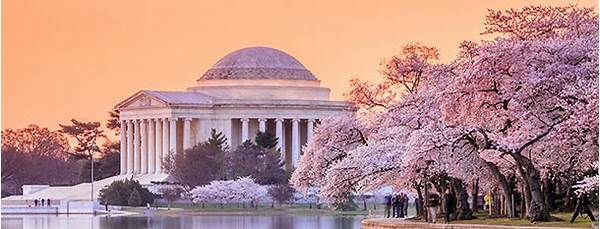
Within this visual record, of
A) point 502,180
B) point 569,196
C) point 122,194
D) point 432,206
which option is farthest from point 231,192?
point 502,180

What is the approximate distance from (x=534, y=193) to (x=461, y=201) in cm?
994

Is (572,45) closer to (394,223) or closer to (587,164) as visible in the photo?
(587,164)

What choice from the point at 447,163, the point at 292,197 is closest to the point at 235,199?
the point at 292,197

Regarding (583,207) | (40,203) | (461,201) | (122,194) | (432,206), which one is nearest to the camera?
(583,207)

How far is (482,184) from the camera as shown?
243 ft

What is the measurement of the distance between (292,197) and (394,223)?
86.0m

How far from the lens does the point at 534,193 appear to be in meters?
61.0

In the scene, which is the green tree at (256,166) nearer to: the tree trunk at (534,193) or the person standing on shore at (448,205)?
the person standing on shore at (448,205)

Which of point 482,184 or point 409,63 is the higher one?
point 409,63

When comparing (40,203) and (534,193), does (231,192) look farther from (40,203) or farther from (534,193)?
(534,193)

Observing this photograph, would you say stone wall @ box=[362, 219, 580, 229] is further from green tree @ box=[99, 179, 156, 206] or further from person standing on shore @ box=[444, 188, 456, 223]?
green tree @ box=[99, 179, 156, 206]

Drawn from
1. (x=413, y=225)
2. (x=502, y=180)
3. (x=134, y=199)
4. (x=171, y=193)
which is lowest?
(x=413, y=225)

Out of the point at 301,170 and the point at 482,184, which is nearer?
the point at 482,184

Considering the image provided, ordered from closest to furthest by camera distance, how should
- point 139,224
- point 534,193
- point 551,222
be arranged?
point 551,222 < point 534,193 < point 139,224
